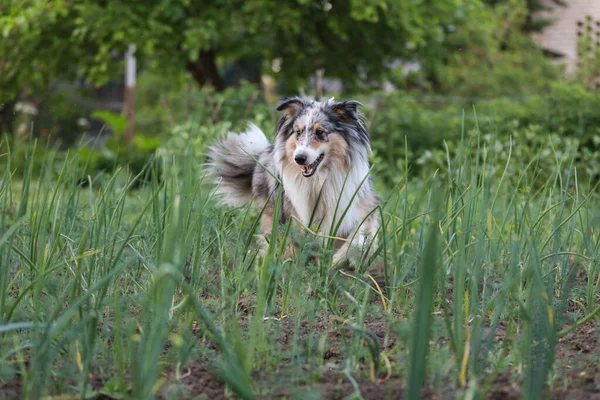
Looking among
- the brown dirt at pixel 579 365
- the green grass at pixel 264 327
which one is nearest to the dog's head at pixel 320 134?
the green grass at pixel 264 327

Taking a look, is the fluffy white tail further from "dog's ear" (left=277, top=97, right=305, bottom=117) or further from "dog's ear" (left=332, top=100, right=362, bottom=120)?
"dog's ear" (left=332, top=100, right=362, bottom=120)

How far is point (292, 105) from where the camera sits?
4.67 m

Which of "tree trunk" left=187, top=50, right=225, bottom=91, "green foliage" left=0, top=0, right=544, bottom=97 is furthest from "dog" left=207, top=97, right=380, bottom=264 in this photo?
"tree trunk" left=187, top=50, right=225, bottom=91

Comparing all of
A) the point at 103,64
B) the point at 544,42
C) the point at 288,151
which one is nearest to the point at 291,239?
the point at 288,151

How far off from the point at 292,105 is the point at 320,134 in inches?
11.5

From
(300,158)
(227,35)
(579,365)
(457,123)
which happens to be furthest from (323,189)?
(227,35)

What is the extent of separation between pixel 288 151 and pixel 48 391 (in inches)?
114

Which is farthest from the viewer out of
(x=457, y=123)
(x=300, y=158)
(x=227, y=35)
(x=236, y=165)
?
(x=227, y=35)

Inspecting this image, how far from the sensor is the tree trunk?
10.9 metres

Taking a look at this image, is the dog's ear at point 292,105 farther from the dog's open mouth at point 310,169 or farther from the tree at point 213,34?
the tree at point 213,34

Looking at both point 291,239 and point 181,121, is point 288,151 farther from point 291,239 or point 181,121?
point 181,121

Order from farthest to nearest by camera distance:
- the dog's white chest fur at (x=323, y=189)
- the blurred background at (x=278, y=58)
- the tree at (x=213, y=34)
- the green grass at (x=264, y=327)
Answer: the tree at (x=213, y=34) → the blurred background at (x=278, y=58) → the dog's white chest fur at (x=323, y=189) → the green grass at (x=264, y=327)

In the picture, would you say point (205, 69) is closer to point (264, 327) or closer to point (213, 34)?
point (213, 34)

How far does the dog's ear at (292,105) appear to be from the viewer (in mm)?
4629
